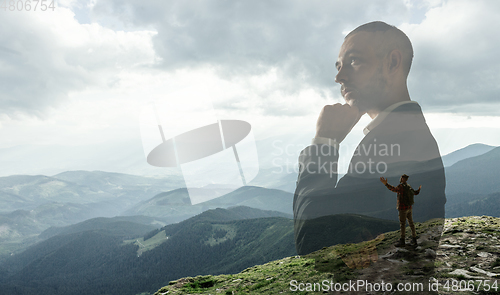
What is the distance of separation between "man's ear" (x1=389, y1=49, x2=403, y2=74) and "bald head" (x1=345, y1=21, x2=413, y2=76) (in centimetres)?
11

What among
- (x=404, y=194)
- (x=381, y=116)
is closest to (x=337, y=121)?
(x=381, y=116)

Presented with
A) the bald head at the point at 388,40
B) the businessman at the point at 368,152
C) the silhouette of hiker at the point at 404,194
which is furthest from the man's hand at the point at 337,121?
the silhouette of hiker at the point at 404,194

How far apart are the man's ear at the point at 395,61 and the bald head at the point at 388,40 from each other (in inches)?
4.3

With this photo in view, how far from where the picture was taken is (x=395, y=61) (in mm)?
7086

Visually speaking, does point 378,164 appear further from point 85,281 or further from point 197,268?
point 85,281

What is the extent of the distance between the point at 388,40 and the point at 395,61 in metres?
0.57

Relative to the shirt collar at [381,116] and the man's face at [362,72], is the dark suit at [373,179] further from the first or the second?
the man's face at [362,72]

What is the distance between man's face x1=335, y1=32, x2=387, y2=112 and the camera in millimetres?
7102

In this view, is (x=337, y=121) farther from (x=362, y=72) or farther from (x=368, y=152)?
(x=362, y=72)

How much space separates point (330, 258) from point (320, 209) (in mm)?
3425

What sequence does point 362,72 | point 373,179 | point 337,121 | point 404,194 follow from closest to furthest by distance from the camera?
1. point 404,194
2. point 373,179
3. point 362,72
4. point 337,121

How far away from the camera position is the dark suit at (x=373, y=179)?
6641 mm

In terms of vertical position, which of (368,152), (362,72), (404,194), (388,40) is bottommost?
(404,194)

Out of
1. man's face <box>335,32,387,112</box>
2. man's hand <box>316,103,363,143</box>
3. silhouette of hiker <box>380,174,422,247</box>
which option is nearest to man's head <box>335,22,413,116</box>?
man's face <box>335,32,387,112</box>
